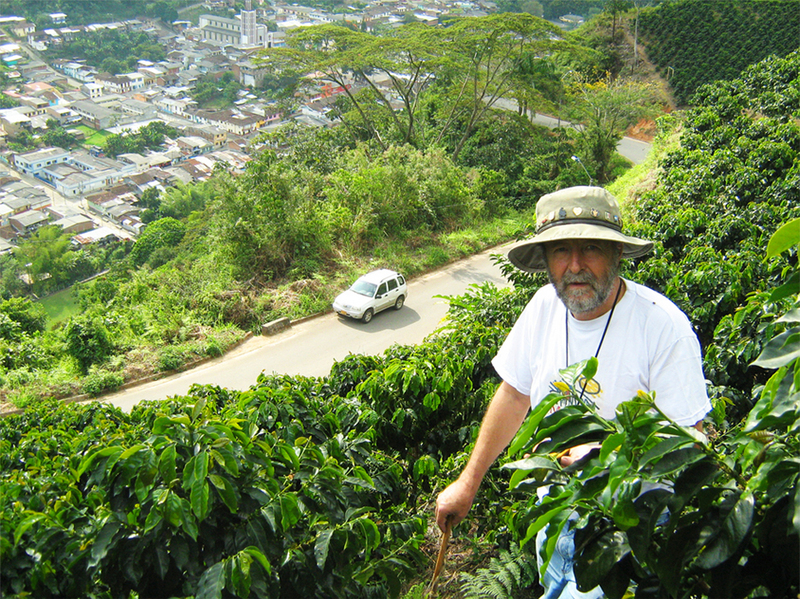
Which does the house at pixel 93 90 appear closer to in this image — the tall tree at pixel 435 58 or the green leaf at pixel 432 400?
the tall tree at pixel 435 58

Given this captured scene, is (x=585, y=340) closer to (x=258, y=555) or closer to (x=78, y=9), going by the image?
(x=258, y=555)

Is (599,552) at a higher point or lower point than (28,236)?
higher

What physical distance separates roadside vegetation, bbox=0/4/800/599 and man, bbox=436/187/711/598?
0.18 metres

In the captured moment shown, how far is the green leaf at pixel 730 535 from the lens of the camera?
1.16 metres

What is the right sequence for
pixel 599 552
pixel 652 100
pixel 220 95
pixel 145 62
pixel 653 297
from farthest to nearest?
pixel 145 62, pixel 220 95, pixel 652 100, pixel 653 297, pixel 599 552

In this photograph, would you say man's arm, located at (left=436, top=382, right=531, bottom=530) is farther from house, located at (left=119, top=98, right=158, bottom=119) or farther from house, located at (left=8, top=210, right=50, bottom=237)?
house, located at (left=119, top=98, right=158, bottom=119)

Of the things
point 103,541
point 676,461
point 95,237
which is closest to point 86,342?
point 103,541

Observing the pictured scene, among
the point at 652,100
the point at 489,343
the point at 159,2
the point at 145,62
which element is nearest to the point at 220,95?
the point at 145,62

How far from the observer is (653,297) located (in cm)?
204

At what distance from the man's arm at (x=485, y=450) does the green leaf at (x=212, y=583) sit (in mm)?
756

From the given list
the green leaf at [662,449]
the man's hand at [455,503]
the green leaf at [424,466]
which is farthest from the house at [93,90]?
the green leaf at [662,449]

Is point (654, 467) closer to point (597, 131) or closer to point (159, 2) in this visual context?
point (597, 131)

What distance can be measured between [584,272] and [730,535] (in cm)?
109

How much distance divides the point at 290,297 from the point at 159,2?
8754 cm
